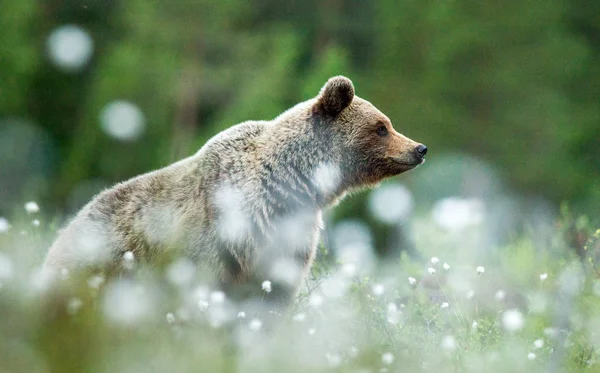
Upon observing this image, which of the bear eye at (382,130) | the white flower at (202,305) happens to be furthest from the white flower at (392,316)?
the bear eye at (382,130)

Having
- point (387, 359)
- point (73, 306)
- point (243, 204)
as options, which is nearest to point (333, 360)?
point (387, 359)

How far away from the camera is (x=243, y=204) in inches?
231

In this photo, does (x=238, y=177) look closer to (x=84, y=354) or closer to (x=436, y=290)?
(x=436, y=290)

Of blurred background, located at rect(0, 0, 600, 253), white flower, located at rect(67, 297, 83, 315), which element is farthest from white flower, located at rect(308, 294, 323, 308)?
blurred background, located at rect(0, 0, 600, 253)

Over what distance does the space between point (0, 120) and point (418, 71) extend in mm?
10826

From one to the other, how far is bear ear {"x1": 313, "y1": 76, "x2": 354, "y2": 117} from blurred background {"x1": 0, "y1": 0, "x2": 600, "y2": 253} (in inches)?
564

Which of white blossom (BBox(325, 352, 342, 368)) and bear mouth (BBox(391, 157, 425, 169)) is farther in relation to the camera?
bear mouth (BBox(391, 157, 425, 169))

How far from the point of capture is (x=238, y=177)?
599 cm

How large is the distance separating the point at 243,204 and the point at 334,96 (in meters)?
1.16

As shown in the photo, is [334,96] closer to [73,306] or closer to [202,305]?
[202,305]

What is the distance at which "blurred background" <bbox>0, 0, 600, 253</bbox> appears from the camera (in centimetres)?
2205

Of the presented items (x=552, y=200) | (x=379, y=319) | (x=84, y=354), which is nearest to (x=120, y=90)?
(x=552, y=200)

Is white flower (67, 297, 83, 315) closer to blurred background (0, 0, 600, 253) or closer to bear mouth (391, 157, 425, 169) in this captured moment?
bear mouth (391, 157, 425, 169)

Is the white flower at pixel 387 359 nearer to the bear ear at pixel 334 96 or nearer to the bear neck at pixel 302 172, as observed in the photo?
the bear neck at pixel 302 172
